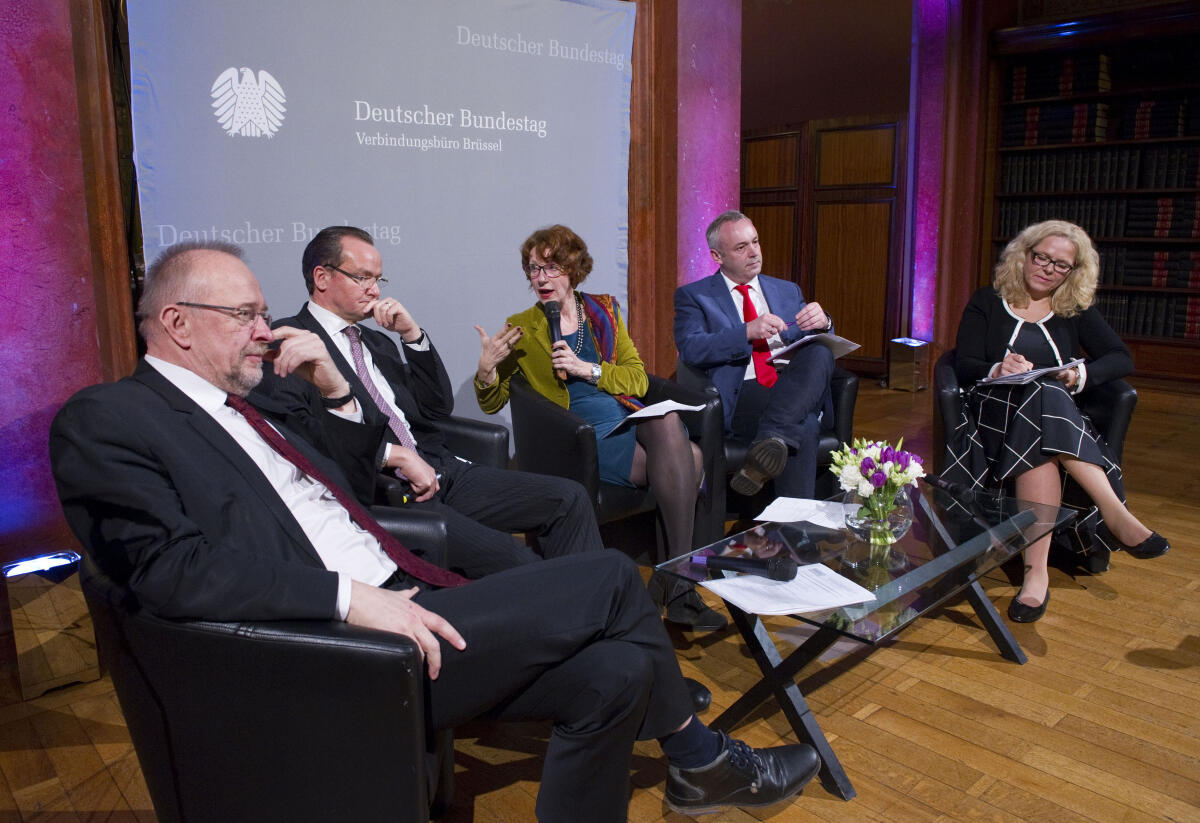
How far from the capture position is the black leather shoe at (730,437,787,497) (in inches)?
121

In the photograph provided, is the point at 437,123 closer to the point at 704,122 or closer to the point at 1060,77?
the point at 704,122

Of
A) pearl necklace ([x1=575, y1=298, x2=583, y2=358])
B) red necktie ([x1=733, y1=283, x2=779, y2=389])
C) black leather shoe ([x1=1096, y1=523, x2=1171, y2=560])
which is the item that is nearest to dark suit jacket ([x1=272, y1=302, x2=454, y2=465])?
pearl necklace ([x1=575, y1=298, x2=583, y2=358])

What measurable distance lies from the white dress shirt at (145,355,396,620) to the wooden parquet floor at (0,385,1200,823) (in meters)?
0.65

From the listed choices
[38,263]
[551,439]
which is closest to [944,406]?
[551,439]

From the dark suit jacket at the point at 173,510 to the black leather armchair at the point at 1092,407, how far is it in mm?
2580

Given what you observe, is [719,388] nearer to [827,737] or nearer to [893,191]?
[827,737]

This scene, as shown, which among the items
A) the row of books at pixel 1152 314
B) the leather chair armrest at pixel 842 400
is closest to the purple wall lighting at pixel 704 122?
the leather chair armrest at pixel 842 400

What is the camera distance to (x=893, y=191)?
6.85 metres

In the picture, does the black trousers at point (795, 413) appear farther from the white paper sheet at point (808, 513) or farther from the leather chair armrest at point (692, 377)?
→ the white paper sheet at point (808, 513)

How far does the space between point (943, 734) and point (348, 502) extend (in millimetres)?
1542

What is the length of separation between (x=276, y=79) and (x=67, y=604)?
1.69 metres

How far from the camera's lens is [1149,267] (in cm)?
658

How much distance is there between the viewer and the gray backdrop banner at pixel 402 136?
2.88 meters

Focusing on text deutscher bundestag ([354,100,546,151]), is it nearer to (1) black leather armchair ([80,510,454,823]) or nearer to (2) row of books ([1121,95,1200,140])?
(1) black leather armchair ([80,510,454,823])
